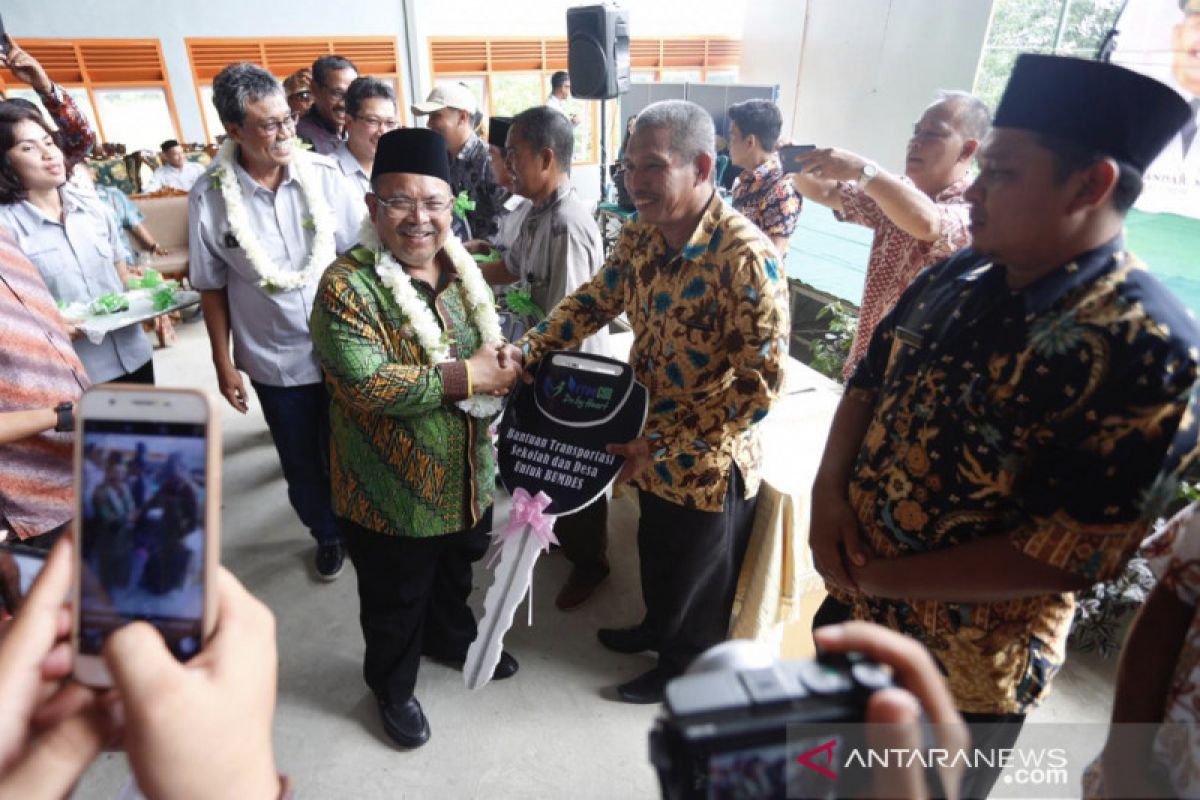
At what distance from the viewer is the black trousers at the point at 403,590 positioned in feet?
5.46

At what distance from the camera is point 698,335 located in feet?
4.95

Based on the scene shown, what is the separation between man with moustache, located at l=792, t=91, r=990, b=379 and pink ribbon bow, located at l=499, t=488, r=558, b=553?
1189 mm

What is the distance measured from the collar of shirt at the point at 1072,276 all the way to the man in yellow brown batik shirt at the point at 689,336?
0.56m

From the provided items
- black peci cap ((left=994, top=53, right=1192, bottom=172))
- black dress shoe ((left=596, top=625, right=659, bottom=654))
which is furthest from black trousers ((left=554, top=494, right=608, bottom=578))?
black peci cap ((left=994, top=53, right=1192, bottom=172))

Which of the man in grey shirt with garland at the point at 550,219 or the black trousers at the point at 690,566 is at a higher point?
the man in grey shirt with garland at the point at 550,219

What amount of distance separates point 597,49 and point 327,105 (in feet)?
5.42

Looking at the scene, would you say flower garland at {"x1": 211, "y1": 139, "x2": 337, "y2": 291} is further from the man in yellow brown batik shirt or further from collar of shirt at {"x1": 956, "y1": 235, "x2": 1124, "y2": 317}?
collar of shirt at {"x1": 956, "y1": 235, "x2": 1124, "y2": 317}

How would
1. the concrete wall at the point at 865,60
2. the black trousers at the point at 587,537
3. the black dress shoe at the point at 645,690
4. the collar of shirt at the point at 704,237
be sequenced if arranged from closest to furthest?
the collar of shirt at the point at 704,237 → the black dress shoe at the point at 645,690 → the black trousers at the point at 587,537 → the concrete wall at the point at 865,60

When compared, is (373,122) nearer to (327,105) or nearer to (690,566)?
(327,105)

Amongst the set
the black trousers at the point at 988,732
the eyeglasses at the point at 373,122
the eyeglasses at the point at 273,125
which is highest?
the eyeglasses at the point at 273,125

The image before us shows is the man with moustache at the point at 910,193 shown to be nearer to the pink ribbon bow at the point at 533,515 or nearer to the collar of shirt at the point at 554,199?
the collar of shirt at the point at 554,199

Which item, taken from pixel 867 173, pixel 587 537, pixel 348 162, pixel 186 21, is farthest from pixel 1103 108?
pixel 186 21

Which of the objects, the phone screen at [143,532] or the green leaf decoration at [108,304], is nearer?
the phone screen at [143,532]

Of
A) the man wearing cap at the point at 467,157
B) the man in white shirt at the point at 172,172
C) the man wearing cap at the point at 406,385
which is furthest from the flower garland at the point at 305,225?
the man in white shirt at the point at 172,172
